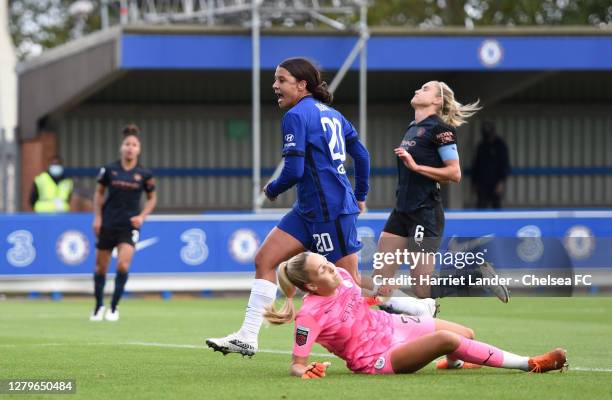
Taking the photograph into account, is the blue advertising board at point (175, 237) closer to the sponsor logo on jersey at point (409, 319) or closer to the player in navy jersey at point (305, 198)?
the player in navy jersey at point (305, 198)

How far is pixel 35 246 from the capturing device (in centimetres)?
2225

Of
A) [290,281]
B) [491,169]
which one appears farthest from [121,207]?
[491,169]

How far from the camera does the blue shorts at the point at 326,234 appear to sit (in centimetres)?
955

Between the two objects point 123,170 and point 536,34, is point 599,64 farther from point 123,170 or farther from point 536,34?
point 123,170

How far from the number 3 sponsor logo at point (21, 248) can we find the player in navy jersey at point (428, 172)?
1265cm

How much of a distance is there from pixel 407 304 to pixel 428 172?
41.4 inches

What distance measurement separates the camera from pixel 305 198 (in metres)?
9.62

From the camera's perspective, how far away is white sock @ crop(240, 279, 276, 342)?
379 inches

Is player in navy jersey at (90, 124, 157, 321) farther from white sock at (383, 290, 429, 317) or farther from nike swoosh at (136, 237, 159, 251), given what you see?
white sock at (383, 290, 429, 317)

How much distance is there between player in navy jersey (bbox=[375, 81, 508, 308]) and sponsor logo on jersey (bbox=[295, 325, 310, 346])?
1.79 metres

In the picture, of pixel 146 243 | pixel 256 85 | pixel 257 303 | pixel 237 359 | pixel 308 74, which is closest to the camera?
pixel 257 303

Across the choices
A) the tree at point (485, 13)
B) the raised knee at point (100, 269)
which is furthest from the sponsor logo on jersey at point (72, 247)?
the tree at point (485, 13)

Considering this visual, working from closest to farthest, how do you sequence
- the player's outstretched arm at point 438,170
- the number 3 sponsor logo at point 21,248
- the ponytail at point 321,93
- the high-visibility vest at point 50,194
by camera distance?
the ponytail at point 321,93
the player's outstretched arm at point 438,170
the number 3 sponsor logo at point 21,248
the high-visibility vest at point 50,194

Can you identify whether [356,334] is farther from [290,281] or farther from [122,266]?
[122,266]
